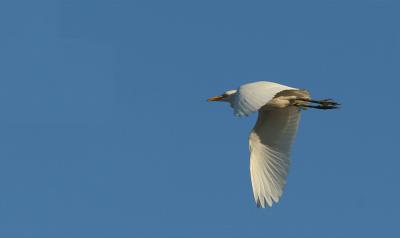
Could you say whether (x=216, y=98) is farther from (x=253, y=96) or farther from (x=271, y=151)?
(x=253, y=96)

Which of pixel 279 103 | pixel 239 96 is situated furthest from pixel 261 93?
pixel 279 103

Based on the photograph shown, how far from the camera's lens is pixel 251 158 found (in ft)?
58.4

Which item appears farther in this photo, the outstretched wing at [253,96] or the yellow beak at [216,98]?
the yellow beak at [216,98]

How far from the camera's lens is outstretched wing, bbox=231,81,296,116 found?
46.5ft

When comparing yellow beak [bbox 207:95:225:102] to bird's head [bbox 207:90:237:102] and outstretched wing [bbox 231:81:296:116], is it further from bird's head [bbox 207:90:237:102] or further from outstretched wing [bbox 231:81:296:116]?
outstretched wing [bbox 231:81:296:116]

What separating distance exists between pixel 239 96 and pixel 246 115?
3.72ft

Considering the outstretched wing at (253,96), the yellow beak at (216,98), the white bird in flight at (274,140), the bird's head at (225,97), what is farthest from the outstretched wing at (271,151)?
the outstretched wing at (253,96)

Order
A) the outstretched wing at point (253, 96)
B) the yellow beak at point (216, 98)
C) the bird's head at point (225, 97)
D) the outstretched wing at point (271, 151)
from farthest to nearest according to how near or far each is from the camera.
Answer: the yellow beak at point (216, 98) → the bird's head at point (225, 97) → the outstretched wing at point (271, 151) → the outstretched wing at point (253, 96)

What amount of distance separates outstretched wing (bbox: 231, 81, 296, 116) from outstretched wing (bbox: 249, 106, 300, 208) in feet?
5.91

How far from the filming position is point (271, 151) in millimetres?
17938

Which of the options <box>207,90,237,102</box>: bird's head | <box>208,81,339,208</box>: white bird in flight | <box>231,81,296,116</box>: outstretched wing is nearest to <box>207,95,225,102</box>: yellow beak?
<box>207,90,237,102</box>: bird's head

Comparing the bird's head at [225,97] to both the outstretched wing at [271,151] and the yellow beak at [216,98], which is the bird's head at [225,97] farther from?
the outstretched wing at [271,151]

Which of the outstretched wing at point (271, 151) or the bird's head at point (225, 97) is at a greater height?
the bird's head at point (225, 97)

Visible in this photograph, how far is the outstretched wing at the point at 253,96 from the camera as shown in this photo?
1417 cm
